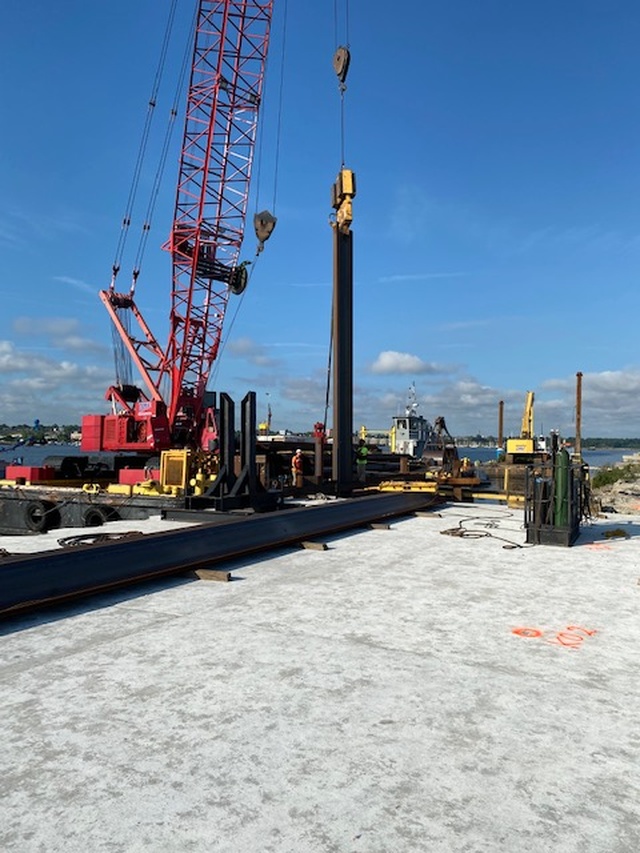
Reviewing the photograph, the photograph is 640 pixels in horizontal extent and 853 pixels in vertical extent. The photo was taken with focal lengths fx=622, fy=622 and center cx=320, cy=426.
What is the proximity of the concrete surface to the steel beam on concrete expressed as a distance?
0.25 meters

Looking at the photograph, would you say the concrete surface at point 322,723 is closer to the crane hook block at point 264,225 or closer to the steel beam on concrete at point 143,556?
the steel beam on concrete at point 143,556

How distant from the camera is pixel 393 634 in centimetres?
497

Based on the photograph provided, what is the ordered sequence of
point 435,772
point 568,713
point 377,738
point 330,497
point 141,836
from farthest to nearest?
point 330,497
point 568,713
point 377,738
point 435,772
point 141,836

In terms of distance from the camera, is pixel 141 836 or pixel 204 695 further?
pixel 204 695

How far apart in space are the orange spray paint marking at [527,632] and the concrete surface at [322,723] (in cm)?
7

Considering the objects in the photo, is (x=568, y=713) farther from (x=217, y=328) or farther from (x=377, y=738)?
(x=217, y=328)

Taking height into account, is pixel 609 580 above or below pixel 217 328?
below

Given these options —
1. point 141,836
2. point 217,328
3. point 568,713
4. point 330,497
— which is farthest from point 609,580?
point 217,328

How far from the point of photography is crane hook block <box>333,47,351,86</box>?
1845cm

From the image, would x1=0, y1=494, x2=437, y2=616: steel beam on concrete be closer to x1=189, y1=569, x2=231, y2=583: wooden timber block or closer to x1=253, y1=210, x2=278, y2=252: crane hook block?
x1=189, y1=569, x2=231, y2=583: wooden timber block

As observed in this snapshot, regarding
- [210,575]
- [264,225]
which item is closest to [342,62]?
[264,225]

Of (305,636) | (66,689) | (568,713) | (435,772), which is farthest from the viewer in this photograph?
(305,636)

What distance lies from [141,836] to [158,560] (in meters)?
4.60

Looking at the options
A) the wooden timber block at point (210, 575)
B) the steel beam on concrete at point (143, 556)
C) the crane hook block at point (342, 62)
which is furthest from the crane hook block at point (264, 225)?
the wooden timber block at point (210, 575)
